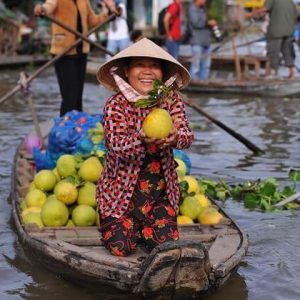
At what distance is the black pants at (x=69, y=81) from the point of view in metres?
7.37

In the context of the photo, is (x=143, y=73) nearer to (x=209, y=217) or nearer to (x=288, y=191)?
(x=209, y=217)

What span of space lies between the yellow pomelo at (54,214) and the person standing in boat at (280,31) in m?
9.46

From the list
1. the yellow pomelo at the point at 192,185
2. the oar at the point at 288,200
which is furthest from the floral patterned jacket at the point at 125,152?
the oar at the point at 288,200

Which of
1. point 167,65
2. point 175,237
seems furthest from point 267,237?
point 167,65

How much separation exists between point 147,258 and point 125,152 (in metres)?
0.60

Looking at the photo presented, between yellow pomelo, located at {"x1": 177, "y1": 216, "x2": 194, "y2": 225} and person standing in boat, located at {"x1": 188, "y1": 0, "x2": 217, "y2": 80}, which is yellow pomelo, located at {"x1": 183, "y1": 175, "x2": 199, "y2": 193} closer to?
yellow pomelo, located at {"x1": 177, "y1": 216, "x2": 194, "y2": 225}

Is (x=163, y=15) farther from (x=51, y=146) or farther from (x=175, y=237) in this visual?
(x=175, y=237)

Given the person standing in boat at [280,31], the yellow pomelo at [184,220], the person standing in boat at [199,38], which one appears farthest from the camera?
the person standing in boat at [199,38]

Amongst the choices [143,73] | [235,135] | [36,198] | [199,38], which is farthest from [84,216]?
[199,38]

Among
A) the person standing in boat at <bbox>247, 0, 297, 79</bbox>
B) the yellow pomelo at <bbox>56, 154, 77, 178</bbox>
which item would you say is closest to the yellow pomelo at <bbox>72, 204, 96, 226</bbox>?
the yellow pomelo at <bbox>56, 154, 77, 178</bbox>

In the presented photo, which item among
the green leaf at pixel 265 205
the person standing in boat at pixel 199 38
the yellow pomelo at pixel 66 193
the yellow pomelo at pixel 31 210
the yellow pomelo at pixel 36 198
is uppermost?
the person standing in boat at pixel 199 38

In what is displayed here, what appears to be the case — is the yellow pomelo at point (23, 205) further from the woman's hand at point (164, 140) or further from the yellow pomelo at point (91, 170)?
the woman's hand at point (164, 140)

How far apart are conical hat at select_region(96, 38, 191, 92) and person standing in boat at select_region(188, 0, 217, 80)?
31.2ft

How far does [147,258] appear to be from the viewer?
3641 millimetres
